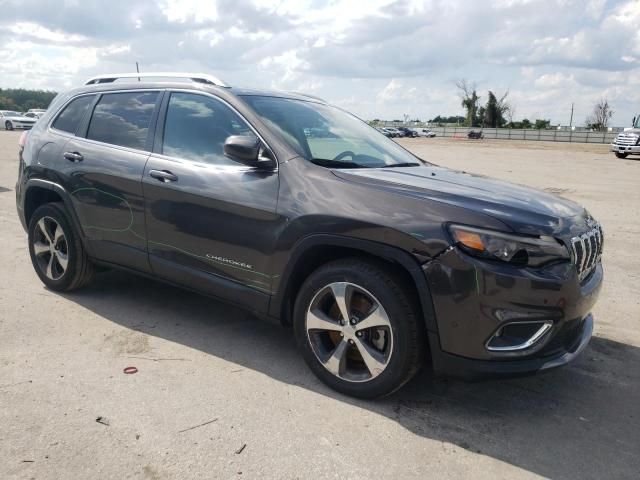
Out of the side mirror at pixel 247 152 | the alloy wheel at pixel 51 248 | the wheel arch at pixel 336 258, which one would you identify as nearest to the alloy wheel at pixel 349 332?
the wheel arch at pixel 336 258

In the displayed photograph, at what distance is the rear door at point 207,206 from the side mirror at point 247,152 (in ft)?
0.21

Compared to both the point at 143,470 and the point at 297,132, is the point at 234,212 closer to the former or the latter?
the point at 297,132

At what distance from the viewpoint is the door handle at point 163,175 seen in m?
3.86

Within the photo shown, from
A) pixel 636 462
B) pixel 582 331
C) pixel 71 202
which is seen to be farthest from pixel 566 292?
pixel 71 202

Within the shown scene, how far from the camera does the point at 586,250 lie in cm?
313

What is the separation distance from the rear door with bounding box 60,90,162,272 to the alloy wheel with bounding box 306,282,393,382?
1544mm

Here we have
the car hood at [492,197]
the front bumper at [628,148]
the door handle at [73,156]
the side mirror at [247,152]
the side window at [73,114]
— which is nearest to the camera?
the car hood at [492,197]

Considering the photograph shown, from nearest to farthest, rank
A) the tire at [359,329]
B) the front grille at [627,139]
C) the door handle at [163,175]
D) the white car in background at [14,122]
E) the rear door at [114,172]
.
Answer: the tire at [359,329]
the door handle at [163,175]
the rear door at [114,172]
the front grille at [627,139]
the white car in background at [14,122]

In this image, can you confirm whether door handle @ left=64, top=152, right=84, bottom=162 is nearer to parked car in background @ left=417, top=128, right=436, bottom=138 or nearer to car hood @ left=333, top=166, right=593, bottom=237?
car hood @ left=333, top=166, right=593, bottom=237

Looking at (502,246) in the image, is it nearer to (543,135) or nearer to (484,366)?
(484,366)

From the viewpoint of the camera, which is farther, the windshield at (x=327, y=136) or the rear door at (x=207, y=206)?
the windshield at (x=327, y=136)

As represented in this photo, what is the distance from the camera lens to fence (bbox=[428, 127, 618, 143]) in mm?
61263

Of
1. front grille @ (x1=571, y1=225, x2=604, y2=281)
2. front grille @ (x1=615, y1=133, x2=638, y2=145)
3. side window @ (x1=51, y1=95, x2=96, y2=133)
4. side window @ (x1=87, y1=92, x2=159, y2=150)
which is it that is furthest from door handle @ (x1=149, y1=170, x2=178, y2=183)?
front grille @ (x1=615, y1=133, x2=638, y2=145)

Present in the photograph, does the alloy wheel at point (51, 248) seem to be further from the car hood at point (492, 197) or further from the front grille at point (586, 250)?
the front grille at point (586, 250)
